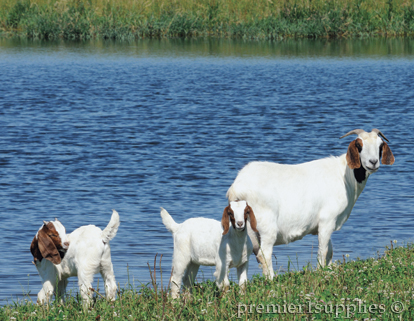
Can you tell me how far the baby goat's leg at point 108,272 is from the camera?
701cm

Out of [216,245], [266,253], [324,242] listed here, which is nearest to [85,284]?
[216,245]

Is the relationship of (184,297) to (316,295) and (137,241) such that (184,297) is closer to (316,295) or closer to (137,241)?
(316,295)

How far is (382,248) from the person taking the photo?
10508mm

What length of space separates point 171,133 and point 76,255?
12.8 metres

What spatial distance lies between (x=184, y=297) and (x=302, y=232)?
2122mm

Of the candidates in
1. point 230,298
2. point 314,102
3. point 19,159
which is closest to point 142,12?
point 314,102

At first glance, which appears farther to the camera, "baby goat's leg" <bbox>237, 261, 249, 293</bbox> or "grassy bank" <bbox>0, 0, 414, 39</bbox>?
"grassy bank" <bbox>0, 0, 414, 39</bbox>

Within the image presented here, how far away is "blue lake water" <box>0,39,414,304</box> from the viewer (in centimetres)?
1122

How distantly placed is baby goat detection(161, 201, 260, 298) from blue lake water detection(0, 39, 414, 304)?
52cm

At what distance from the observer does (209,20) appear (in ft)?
150

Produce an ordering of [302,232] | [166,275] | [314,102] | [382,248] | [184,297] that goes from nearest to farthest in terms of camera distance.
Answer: [184,297] < [302,232] < [166,275] < [382,248] < [314,102]

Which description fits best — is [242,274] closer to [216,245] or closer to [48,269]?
[216,245]

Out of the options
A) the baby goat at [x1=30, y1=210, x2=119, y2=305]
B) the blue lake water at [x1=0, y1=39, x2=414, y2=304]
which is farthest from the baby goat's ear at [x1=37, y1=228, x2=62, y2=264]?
the blue lake water at [x1=0, y1=39, x2=414, y2=304]

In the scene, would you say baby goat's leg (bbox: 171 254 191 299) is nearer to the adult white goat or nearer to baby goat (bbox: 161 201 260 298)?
baby goat (bbox: 161 201 260 298)
